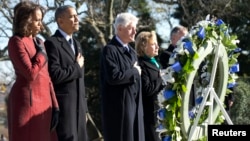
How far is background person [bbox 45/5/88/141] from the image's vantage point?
5.29 meters

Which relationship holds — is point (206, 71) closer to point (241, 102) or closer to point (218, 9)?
point (241, 102)

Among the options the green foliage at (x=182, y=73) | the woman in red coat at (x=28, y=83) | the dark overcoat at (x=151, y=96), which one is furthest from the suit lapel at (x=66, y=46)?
the green foliage at (x=182, y=73)

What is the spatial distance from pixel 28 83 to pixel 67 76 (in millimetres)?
491

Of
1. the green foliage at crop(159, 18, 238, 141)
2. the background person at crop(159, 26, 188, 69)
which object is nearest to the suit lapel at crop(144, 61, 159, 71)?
the green foliage at crop(159, 18, 238, 141)

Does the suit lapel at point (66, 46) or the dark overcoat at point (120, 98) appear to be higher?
the suit lapel at point (66, 46)

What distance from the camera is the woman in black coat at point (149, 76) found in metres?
6.34

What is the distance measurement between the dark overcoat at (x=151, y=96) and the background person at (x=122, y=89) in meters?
0.38

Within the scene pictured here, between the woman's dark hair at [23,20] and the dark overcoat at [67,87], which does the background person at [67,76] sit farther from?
the woman's dark hair at [23,20]

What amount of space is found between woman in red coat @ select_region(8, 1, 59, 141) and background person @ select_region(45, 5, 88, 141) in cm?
25

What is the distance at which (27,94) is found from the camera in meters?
4.84

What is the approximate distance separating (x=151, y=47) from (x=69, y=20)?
1226 mm

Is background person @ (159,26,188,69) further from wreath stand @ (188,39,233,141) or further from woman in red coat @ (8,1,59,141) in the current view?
woman in red coat @ (8,1,59,141)

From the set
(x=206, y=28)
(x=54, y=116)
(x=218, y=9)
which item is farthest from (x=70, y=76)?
(x=218, y=9)

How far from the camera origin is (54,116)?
16.9 feet
